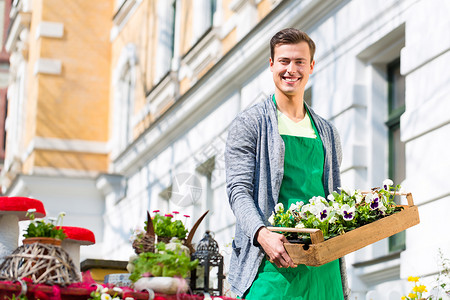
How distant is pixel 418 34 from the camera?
7355 mm

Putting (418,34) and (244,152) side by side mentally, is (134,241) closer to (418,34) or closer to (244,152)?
(244,152)

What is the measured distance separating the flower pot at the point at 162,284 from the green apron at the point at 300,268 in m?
0.37

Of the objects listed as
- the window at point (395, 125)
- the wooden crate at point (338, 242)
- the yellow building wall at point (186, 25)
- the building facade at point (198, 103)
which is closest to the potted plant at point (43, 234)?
the wooden crate at point (338, 242)

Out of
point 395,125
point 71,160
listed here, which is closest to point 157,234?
point 395,125

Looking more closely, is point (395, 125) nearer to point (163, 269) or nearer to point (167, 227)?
point (167, 227)

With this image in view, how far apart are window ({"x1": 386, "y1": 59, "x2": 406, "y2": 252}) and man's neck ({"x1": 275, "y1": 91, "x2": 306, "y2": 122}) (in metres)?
4.44

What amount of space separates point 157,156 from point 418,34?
893cm

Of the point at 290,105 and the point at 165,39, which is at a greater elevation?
the point at 165,39

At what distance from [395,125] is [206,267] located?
16.7ft

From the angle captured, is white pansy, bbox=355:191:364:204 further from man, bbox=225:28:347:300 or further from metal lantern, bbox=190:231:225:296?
metal lantern, bbox=190:231:225:296

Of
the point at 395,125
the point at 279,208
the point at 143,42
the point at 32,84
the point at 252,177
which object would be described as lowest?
the point at 279,208

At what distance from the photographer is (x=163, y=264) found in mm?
3191

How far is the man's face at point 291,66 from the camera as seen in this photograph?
361 cm

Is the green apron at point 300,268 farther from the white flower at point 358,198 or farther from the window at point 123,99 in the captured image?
the window at point 123,99
